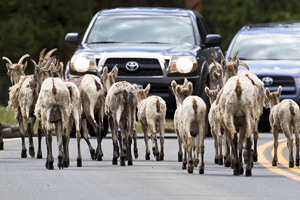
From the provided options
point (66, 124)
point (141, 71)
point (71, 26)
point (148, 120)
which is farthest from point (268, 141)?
point (71, 26)

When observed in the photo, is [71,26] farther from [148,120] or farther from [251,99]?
[251,99]

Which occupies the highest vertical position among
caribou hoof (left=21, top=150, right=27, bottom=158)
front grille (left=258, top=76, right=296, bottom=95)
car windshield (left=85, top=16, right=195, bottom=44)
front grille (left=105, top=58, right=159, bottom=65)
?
car windshield (left=85, top=16, right=195, bottom=44)

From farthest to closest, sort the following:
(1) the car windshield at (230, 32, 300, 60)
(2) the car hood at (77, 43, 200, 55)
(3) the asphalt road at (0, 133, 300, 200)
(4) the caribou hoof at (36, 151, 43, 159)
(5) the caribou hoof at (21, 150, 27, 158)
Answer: (1) the car windshield at (230, 32, 300, 60) < (2) the car hood at (77, 43, 200, 55) < (5) the caribou hoof at (21, 150, 27, 158) < (4) the caribou hoof at (36, 151, 43, 159) < (3) the asphalt road at (0, 133, 300, 200)

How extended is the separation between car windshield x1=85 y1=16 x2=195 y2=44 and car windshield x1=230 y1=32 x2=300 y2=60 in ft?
5.75

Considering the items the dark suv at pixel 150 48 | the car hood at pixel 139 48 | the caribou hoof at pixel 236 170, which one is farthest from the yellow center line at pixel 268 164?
the car hood at pixel 139 48

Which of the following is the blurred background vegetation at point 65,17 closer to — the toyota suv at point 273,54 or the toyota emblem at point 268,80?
the toyota suv at point 273,54

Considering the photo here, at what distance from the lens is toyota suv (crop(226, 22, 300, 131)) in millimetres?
25031

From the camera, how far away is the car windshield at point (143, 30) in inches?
960

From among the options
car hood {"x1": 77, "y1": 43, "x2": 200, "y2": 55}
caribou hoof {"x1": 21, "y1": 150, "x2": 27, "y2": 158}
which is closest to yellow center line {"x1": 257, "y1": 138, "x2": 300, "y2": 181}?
car hood {"x1": 77, "y1": 43, "x2": 200, "y2": 55}

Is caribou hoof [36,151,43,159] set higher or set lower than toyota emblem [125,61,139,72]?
lower

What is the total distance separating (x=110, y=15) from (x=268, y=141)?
4.49 meters

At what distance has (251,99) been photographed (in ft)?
52.1

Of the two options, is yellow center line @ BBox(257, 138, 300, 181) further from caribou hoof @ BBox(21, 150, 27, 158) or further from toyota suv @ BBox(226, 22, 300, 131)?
caribou hoof @ BBox(21, 150, 27, 158)

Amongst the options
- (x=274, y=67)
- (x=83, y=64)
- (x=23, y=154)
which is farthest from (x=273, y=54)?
(x=23, y=154)
